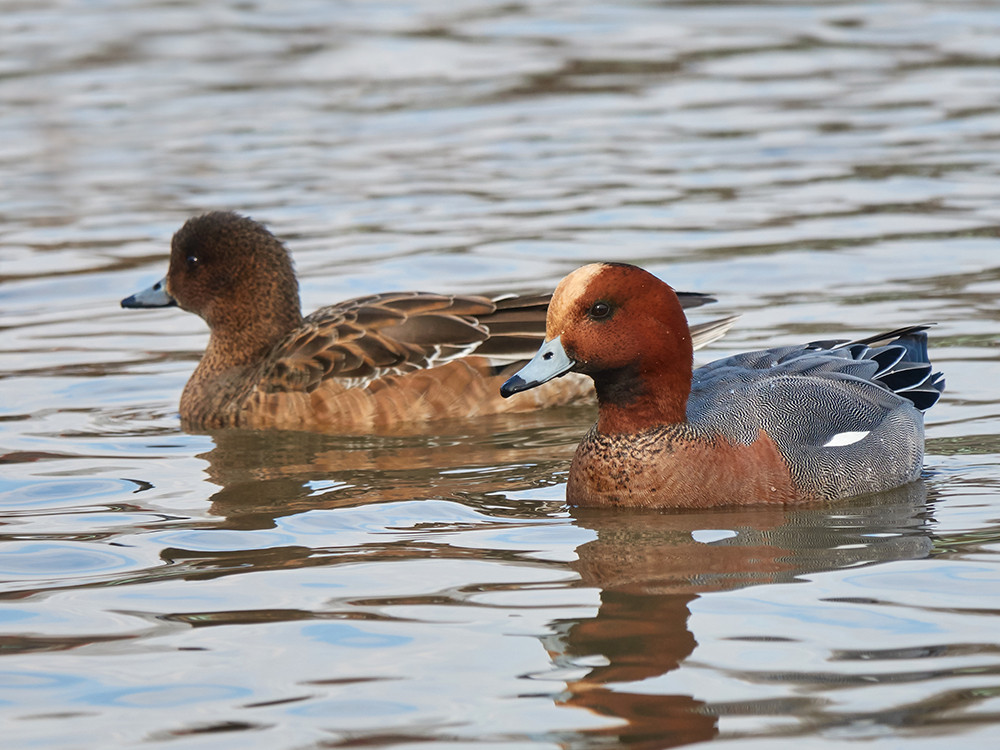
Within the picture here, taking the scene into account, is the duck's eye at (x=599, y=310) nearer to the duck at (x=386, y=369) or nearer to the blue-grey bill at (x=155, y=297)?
the duck at (x=386, y=369)

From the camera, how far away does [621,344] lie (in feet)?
19.8

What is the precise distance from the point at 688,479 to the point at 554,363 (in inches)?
25.3

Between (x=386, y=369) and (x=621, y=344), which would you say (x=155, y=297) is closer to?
(x=386, y=369)

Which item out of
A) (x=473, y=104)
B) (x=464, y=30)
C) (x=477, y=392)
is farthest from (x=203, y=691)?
(x=464, y=30)

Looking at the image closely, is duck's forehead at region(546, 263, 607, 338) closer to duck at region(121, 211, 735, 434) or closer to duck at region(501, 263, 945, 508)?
duck at region(501, 263, 945, 508)

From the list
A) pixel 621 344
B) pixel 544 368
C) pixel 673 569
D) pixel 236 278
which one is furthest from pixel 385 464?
pixel 673 569

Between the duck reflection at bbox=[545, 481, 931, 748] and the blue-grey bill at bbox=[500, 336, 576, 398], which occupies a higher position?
the blue-grey bill at bbox=[500, 336, 576, 398]

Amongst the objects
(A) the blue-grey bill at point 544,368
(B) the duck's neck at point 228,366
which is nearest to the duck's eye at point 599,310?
(A) the blue-grey bill at point 544,368

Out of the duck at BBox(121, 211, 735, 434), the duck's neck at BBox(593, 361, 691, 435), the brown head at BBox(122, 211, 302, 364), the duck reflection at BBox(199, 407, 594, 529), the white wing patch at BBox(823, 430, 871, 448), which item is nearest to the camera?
the duck's neck at BBox(593, 361, 691, 435)

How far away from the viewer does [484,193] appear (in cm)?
1251

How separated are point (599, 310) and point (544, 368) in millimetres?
288

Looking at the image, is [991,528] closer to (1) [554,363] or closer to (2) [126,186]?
(1) [554,363]

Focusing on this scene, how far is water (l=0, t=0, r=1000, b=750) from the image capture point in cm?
450

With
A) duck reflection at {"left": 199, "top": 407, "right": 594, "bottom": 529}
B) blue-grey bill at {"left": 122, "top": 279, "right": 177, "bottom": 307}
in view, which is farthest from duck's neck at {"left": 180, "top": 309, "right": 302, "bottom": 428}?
blue-grey bill at {"left": 122, "top": 279, "right": 177, "bottom": 307}
